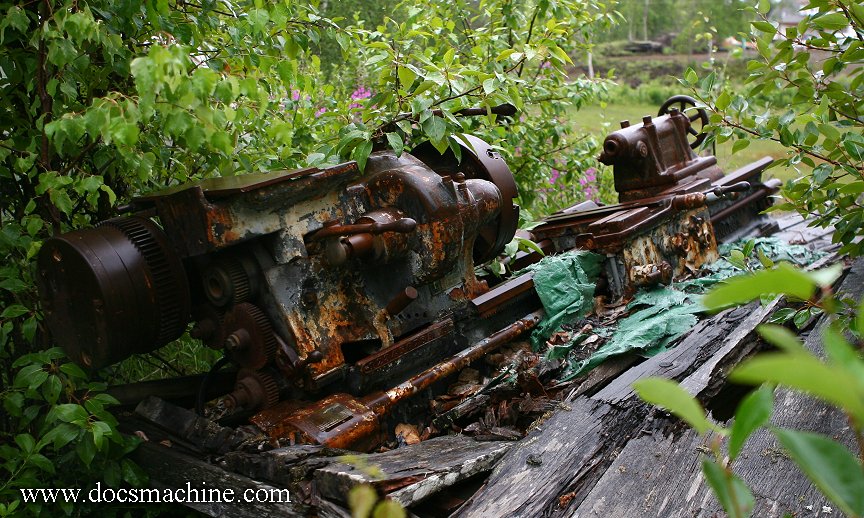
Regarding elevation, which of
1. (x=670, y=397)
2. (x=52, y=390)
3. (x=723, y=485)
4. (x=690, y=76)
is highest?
(x=690, y=76)

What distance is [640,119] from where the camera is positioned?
1286 cm

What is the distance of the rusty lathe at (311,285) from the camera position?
262 centimetres

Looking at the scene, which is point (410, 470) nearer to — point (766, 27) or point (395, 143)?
point (395, 143)

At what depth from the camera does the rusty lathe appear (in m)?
2.62

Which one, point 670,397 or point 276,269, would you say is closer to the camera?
point 670,397

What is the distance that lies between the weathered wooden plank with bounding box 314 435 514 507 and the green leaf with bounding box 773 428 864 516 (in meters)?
1.59

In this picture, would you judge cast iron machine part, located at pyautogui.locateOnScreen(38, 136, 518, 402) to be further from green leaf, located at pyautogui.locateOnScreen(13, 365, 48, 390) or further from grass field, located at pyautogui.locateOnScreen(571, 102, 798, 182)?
grass field, located at pyautogui.locateOnScreen(571, 102, 798, 182)

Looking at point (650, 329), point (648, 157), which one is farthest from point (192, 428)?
point (648, 157)

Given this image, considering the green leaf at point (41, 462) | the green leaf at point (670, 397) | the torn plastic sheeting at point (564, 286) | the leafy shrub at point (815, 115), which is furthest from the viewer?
the torn plastic sheeting at point (564, 286)

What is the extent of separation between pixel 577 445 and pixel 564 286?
147 cm

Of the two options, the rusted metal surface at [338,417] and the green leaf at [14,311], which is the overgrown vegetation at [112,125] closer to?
the green leaf at [14,311]

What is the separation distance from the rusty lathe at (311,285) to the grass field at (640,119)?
395 centimetres

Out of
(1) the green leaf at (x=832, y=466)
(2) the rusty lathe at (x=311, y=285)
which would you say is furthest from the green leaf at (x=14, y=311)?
(1) the green leaf at (x=832, y=466)

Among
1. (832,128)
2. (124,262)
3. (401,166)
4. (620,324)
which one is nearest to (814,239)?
(620,324)
